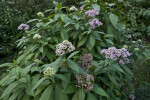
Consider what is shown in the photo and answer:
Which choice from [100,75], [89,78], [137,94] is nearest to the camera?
[89,78]

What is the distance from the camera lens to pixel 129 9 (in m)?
7.35

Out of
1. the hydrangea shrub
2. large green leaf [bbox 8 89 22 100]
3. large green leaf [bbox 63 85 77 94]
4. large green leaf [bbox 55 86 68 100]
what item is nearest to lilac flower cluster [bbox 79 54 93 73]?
the hydrangea shrub

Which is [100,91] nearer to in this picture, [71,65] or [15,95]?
[71,65]

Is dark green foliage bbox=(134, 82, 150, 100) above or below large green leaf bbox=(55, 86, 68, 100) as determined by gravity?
below

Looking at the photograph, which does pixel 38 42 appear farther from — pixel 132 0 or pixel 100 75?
pixel 132 0

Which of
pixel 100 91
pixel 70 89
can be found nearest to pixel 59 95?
pixel 70 89

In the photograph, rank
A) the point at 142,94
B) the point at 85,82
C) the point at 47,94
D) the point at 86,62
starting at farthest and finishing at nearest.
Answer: the point at 142,94
the point at 86,62
the point at 85,82
the point at 47,94

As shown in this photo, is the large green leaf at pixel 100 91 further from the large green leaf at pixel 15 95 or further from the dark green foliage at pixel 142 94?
the dark green foliage at pixel 142 94

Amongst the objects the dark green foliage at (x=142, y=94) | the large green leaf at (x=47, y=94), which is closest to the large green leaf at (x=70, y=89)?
the large green leaf at (x=47, y=94)

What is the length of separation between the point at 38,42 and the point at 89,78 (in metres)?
0.92

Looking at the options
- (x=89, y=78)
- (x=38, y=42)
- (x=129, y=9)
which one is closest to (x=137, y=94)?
(x=89, y=78)

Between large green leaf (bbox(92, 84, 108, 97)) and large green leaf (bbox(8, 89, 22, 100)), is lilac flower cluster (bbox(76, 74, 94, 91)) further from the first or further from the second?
large green leaf (bbox(8, 89, 22, 100))

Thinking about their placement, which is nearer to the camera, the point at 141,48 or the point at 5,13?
the point at 141,48

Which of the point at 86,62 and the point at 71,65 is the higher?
the point at 71,65
